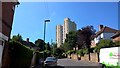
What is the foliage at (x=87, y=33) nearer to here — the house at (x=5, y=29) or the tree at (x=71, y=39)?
the tree at (x=71, y=39)

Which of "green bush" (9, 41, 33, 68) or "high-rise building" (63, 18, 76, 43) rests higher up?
"high-rise building" (63, 18, 76, 43)

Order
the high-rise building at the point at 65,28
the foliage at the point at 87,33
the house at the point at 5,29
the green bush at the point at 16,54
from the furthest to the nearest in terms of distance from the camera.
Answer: the high-rise building at the point at 65,28 < the foliage at the point at 87,33 < the green bush at the point at 16,54 < the house at the point at 5,29

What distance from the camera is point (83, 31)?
70.0 metres

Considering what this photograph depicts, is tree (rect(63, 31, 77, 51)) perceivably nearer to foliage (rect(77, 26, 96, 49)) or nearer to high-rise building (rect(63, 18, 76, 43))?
high-rise building (rect(63, 18, 76, 43))

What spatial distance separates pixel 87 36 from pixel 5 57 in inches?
2083

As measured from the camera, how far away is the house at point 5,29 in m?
17.8

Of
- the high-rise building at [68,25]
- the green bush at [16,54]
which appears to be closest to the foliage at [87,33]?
the green bush at [16,54]

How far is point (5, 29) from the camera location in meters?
19.4

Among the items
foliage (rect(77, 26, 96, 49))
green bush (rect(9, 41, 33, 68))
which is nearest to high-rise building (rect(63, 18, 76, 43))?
foliage (rect(77, 26, 96, 49))

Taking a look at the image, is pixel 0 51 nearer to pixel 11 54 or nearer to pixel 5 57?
pixel 5 57

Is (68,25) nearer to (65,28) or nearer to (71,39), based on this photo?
(65,28)

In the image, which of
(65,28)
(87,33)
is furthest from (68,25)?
(87,33)

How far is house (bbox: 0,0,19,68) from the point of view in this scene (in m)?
17.8

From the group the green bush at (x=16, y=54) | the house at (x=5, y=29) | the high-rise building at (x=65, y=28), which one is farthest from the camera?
the high-rise building at (x=65, y=28)
